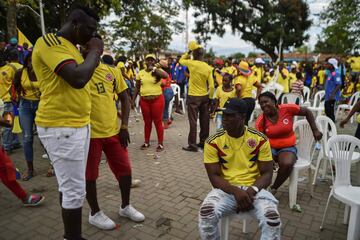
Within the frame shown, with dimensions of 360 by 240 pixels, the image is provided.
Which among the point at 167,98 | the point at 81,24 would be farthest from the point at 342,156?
the point at 167,98

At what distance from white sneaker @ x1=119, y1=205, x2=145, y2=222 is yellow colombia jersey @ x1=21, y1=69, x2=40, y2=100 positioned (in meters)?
2.35

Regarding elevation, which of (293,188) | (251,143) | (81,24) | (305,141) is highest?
(81,24)

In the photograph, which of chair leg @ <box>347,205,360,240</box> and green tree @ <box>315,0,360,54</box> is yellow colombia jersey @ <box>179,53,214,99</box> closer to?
chair leg @ <box>347,205,360,240</box>

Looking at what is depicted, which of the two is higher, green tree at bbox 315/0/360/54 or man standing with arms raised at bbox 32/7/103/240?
green tree at bbox 315/0/360/54

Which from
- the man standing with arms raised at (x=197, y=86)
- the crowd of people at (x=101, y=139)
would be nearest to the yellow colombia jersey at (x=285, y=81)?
the man standing with arms raised at (x=197, y=86)

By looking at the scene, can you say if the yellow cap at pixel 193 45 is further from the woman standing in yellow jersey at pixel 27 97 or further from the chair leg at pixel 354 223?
the chair leg at pixel 354 223

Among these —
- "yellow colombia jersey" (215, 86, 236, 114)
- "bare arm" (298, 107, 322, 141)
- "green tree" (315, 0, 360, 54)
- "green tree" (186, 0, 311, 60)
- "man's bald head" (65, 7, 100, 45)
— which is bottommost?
"bare arm" (298, 107, 322, 141)

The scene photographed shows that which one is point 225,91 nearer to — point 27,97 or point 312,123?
point 312,123

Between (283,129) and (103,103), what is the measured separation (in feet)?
7.62

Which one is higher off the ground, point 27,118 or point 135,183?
point 27,118

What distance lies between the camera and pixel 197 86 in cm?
619

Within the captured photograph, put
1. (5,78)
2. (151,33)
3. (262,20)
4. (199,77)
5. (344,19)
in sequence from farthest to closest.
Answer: (262,20), (151,33), (344,19), (199,77), (5,78)

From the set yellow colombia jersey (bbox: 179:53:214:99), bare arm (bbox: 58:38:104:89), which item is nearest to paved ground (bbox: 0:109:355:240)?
yellow colombia jersey (bbox: 179:53:214:99)

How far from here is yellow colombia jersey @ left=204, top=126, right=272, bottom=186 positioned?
2691mm
